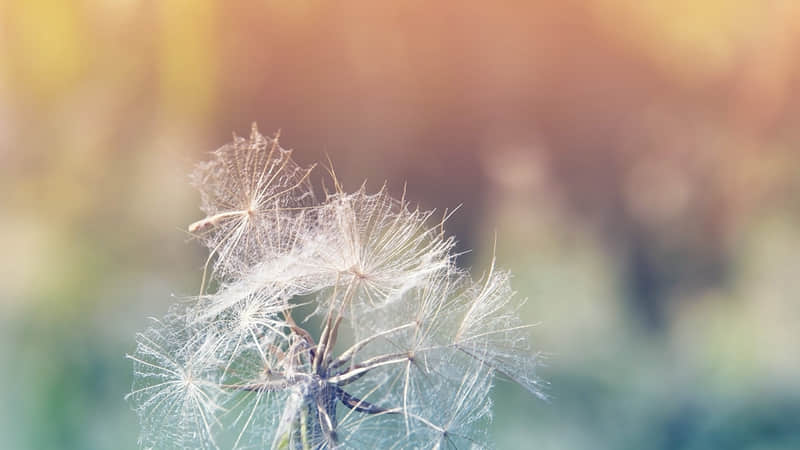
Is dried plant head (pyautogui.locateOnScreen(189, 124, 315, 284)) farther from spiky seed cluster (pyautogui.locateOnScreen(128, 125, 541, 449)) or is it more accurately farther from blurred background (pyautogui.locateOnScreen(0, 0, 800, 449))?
blurred background (pyautogui.locateOnScreen(0, 0, 800, 449))

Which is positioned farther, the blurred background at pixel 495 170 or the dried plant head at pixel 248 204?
the blurred background at pixel 495 170

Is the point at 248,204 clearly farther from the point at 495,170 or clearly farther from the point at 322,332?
the point at 495,170

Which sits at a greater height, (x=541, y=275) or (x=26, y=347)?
(x=541, y=275)

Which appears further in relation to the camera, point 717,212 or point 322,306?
point 717,212

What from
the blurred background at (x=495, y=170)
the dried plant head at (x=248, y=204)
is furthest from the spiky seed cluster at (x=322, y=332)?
the blurred background at (x=495, y=170)

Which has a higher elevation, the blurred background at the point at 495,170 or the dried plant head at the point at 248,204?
the blurred background at the point at 495,170

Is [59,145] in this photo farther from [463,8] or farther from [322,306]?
[463,8]

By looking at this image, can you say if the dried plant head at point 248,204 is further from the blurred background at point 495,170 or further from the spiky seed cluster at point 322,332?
the blurred background at point 495,170

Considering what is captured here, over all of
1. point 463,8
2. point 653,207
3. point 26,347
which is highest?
point 463,8

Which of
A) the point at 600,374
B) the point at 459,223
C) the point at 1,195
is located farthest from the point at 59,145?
the point at 600,374
